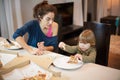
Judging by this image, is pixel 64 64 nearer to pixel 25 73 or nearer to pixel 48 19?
pixel 25 73

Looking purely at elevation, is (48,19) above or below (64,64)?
above

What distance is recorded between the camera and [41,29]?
172cm

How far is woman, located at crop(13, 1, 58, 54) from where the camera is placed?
1539 millimetres

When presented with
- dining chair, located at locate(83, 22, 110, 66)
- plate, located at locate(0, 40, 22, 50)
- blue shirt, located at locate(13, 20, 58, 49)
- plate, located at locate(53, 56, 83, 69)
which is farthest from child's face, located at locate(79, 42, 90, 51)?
plate, located at locate(0, 40, 22, 50)

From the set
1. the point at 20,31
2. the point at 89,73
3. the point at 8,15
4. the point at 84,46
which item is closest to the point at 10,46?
the point at 20,31

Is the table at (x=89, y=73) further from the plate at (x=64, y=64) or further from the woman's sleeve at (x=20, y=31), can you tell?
the woman's sleeve at (x=20, y=31)

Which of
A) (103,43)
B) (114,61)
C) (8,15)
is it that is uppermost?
(8,15)

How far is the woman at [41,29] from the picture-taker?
154 centimetres

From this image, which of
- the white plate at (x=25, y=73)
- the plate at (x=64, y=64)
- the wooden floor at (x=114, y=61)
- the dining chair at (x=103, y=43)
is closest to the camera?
the white plate at (x=25, y=73)

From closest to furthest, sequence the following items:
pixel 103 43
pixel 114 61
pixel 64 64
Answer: pixel 64 64 < pixel 103 43 < pixel 114 61

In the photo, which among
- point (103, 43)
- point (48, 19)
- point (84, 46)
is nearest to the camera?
point (84, 46)

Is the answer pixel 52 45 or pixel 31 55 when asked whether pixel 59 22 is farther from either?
pixel 31 55

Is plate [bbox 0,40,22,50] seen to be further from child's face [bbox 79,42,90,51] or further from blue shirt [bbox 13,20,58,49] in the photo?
child's face [bbox 79,42,90,51]

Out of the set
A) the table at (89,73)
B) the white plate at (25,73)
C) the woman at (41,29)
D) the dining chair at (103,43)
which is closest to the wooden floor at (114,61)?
the dining chair at (103,43)
